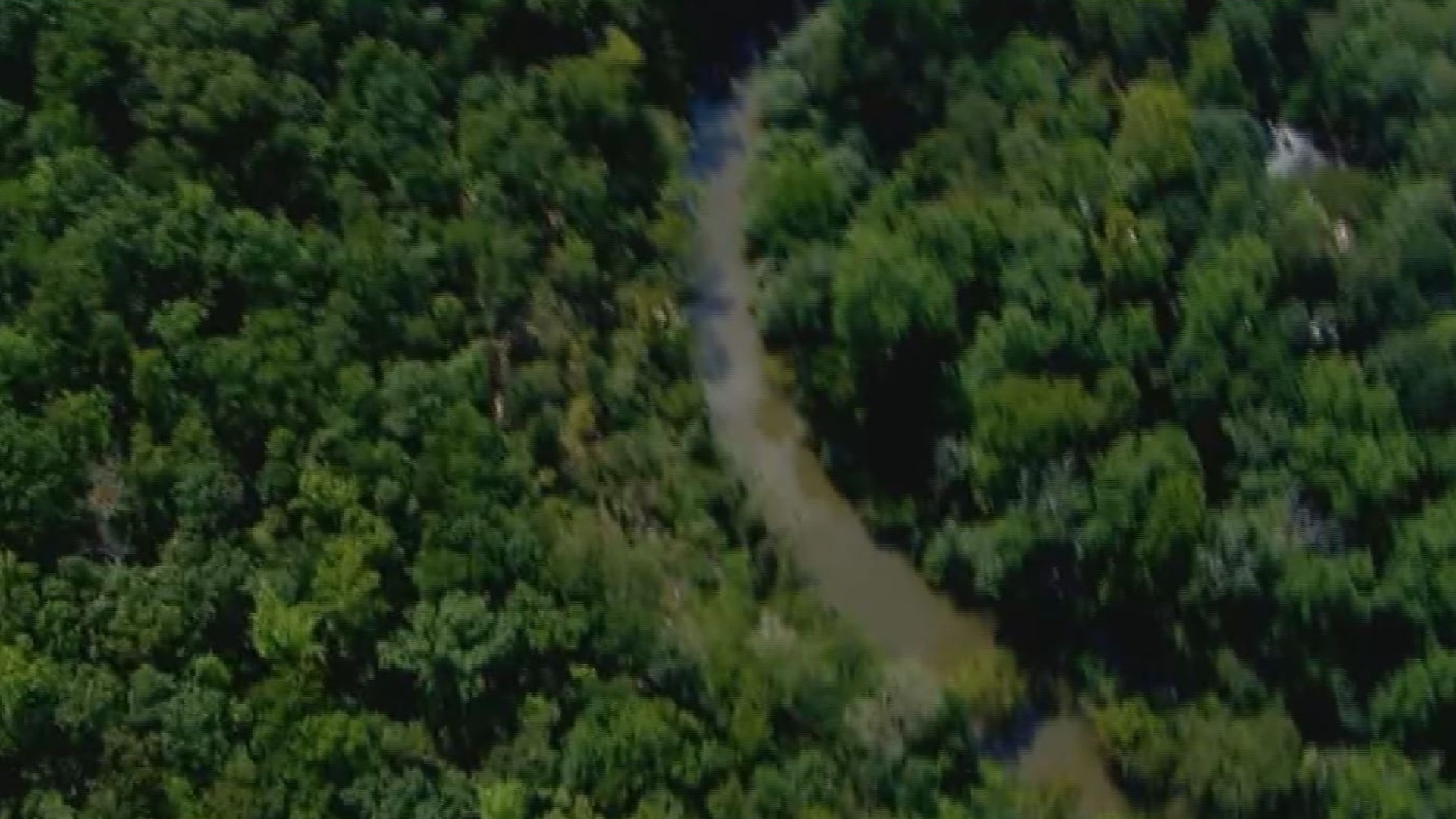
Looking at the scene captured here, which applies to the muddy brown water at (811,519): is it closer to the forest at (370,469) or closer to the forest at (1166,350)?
the forest at (1166,350)

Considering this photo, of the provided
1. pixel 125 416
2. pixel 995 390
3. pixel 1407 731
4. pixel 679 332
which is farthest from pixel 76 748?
pixel 1407 731

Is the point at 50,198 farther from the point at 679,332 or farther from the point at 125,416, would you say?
the point at 679,332

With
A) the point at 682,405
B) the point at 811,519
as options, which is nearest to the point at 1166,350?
the point at 811,519

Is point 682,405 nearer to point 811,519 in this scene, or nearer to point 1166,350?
point 811,519

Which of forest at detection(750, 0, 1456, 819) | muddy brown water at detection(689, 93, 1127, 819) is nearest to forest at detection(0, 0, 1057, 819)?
muddy brown water at detection(689, 93, 1127, 819)

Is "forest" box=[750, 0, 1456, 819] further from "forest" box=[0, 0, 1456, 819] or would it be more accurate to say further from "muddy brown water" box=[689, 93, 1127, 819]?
"muddy brown water" box=[689, 93, 1127, 819]

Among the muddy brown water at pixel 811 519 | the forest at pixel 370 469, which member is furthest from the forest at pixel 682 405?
the muddy brown water at pixel 811 519
